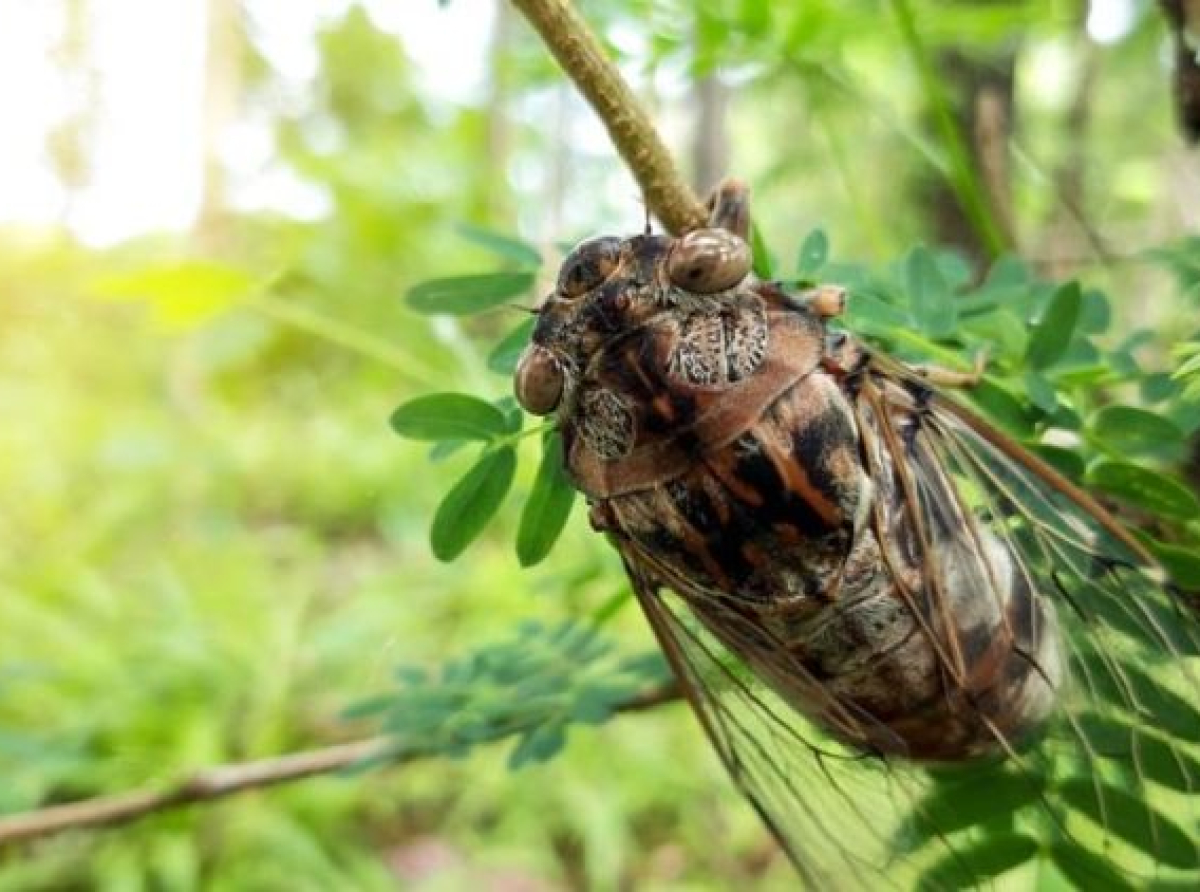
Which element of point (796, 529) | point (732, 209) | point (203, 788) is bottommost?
point (203, 788)

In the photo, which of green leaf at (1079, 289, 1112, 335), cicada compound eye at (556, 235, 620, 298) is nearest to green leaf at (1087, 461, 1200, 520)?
green leaf at (1079, 289, 1112, 335)

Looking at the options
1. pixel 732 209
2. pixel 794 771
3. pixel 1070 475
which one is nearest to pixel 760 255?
pixel 732 209

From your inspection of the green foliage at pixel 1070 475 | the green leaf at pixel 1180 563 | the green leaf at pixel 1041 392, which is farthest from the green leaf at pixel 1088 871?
the green leaf at pixel 1041 392

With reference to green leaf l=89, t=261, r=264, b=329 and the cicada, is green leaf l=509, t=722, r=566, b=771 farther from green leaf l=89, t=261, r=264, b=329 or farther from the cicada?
green leaf l=89, t=261, r=264, b=329

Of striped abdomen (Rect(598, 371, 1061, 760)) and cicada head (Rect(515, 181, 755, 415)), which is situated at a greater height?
cicada head (Rect(515, 181, 755, 415))

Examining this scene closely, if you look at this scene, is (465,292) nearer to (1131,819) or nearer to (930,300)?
(930,300)

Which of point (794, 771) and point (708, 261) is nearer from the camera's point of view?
point (708, 261)

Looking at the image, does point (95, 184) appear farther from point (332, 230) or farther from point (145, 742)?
point (145, 742)

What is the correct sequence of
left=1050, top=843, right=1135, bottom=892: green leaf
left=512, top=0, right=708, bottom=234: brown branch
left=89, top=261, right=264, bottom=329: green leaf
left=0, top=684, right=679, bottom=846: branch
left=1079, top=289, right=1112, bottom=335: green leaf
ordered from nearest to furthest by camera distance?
left=512, top=0, right=708, bottom=234: brown branch, left=1050, top=843, right=1135, bottom=892: green leaf, left=1079, top=289, right=1112, bottom=335: green leaf, left=0, top=684, right=679, bottom=846: branch, left=89, top=261, right=264, bottom=329: green leaf

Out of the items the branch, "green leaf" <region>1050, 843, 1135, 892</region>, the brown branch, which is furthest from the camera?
the branch
